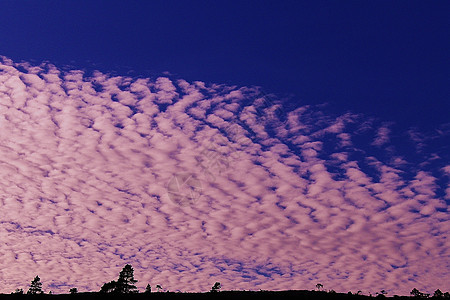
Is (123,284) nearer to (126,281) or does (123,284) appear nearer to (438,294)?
(126,281)

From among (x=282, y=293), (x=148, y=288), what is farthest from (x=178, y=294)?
(x=282, y=293)

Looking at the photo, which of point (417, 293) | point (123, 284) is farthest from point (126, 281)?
point (417, 293)

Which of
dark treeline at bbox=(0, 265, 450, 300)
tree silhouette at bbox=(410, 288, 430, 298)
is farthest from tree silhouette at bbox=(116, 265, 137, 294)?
tree silhouette at bbox=(410, 288, 430, 298)

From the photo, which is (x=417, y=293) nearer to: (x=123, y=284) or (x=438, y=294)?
(x=438, y=294)

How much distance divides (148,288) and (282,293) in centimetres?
3339

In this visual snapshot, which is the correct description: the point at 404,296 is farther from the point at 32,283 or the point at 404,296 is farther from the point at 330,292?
the point at 32,283

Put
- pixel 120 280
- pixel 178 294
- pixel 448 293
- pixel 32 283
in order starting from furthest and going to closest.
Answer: pixel 178 294 < pixel 32 283 < pixel 448 293 < pixel 120 280

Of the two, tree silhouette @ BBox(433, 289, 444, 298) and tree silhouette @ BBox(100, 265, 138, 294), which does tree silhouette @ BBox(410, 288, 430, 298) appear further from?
tree silhouette @ BBox(100, 265, 138, 294)

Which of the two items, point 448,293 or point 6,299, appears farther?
point 6,299

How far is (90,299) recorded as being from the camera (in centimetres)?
8612

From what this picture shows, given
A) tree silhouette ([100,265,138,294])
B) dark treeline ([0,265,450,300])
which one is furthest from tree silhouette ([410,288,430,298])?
tree silhouette ([100,265,138,294])

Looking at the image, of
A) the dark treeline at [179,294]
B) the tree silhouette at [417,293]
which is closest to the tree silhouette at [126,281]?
the dark treeline at [179,294]

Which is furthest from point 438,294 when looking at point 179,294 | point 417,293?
point 179,294

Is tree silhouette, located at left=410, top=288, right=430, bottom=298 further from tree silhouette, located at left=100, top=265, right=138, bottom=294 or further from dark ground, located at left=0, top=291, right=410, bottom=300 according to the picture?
tree silhouette, located at left=100, top=265, right=138, bottom=294
